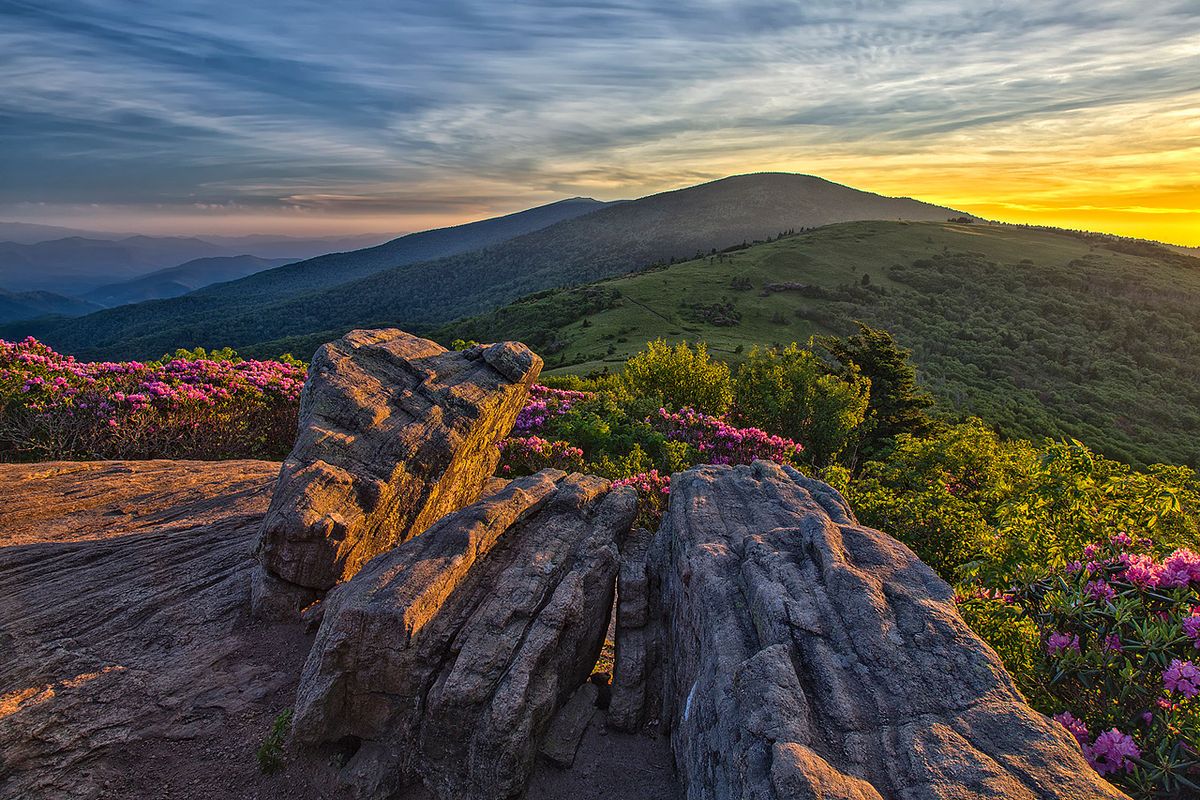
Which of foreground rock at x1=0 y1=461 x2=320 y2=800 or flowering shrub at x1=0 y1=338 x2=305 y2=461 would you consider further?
flowering shrub at x1=0 y1=338 x2=305 y2=461

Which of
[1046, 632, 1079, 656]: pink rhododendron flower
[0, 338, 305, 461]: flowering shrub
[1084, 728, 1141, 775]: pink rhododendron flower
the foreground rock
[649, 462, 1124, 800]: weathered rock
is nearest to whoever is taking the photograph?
[649, 462, 1124, 800]: weathered rock

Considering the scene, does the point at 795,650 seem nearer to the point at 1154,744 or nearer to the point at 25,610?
the point at 1154,744

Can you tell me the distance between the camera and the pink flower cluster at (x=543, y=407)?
1773 cm

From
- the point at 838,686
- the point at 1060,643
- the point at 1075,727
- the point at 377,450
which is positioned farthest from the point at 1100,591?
the point at 377,450

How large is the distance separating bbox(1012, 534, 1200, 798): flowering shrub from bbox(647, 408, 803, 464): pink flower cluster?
10857 millimetres

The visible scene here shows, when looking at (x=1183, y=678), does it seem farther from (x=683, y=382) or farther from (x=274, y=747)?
(x=683, y=382)

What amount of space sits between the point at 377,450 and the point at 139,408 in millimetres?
10597

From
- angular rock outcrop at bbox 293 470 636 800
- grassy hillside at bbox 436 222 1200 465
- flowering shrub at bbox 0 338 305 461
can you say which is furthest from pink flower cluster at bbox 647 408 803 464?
grassy hillside at bbox 436 222 1200 465

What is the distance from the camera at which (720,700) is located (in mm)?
5184

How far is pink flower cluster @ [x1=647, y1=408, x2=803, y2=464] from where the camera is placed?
17000 millimetres

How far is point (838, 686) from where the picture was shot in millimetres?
4934

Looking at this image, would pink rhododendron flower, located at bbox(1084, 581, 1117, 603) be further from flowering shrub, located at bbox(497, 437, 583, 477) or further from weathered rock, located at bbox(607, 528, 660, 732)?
flowering shrub, located at bbox(497, 437, 583, 477)

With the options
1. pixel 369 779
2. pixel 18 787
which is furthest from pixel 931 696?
pixel 18 787

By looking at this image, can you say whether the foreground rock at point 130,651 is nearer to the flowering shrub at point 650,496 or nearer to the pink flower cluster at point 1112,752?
the flowering shrub at point 650,496
